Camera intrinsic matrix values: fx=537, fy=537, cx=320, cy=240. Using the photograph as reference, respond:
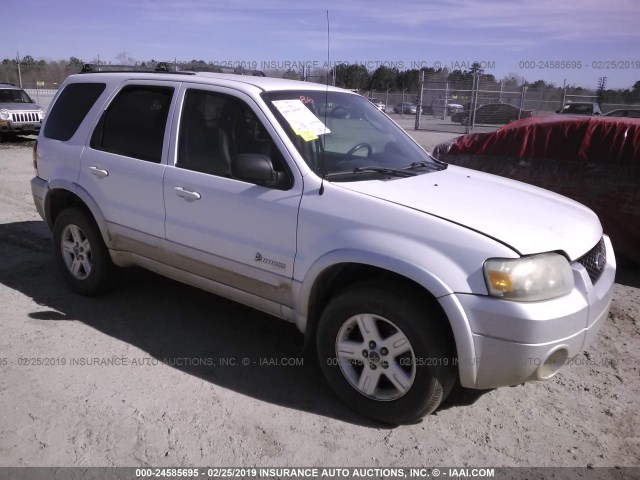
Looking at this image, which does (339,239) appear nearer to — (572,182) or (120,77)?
(120,77)

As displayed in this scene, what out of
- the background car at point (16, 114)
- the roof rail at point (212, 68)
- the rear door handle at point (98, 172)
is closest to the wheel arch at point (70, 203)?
the rear door handle at point (98, 172)

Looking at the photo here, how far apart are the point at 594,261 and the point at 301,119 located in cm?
204

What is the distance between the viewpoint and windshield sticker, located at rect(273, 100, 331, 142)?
3453 mm

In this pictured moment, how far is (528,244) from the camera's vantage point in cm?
279

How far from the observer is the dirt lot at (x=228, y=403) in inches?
114

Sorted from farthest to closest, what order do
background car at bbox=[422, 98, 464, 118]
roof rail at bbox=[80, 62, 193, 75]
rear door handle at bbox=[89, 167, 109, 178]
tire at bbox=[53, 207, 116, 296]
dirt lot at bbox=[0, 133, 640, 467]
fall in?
background car at bbox=[422, 98, 464, 118] → roof rail at bbox=[80, 62, 193, 75] → tire at bbox=[53, 207, 116, 296] → rear door handle at bbox=[89, 167, 109, 178] → dirt lot at bbox=[0, 133, 640, 467]

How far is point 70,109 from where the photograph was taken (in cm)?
479

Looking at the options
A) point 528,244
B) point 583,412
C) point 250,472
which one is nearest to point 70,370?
point 250,472

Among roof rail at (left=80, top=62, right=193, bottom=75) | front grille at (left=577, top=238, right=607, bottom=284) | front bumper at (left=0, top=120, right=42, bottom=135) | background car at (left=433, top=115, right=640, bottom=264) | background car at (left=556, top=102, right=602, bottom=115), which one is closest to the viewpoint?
front grille at (left=577, top=238, right=607, bottom=284)

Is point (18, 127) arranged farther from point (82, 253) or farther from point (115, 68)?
point (82, 253)

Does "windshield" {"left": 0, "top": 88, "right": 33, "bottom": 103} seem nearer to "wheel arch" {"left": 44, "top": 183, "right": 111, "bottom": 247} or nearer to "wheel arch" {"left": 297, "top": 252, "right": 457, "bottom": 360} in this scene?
"wheel arch" {"left": 44, "top": 183, "right": 111, "bottom": 247}

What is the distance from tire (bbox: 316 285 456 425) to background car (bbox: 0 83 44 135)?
15.6m

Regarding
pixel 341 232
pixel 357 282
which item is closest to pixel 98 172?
pixel 341 232

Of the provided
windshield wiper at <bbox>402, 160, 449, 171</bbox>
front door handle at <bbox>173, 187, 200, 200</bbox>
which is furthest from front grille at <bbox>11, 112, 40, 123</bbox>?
windshield wiper at <bbox>402, 160, 449, 171</bbox>
